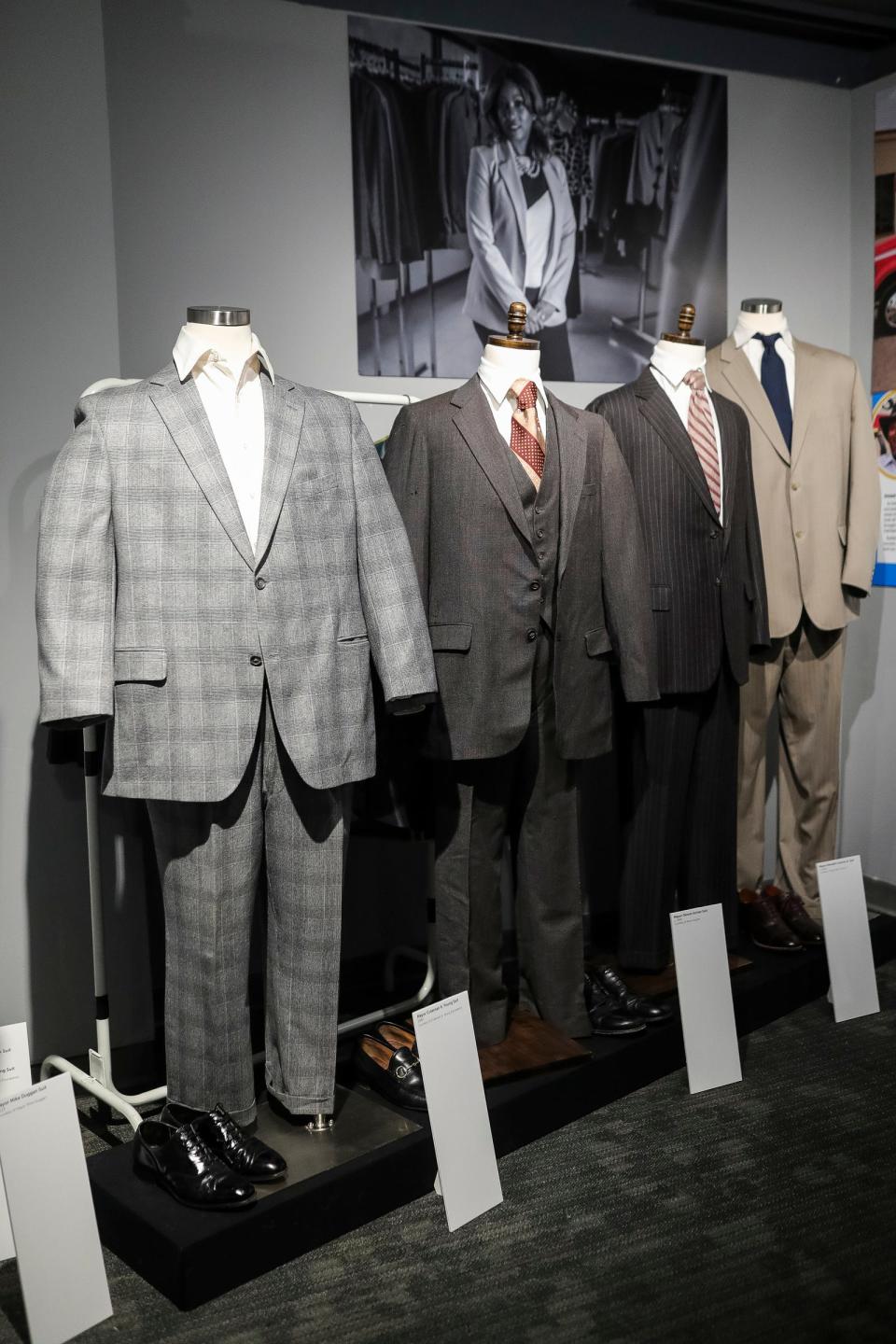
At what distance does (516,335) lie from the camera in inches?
112

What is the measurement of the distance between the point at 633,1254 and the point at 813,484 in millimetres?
2156

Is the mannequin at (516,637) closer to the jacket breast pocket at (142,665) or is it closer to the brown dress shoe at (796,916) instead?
the jacket breast pocket at (142,665)

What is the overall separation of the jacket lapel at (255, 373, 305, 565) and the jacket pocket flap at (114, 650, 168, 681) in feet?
0.85

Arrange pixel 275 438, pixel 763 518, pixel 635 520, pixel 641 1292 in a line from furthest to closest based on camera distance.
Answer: pixel 763 518 → pixel 635 520 → pixel 275 438 → pixel 641 1292

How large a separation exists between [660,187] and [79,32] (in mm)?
1799

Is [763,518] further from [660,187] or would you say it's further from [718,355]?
[660,187]

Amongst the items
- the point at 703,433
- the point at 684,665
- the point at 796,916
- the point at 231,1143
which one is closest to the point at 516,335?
the point at 703,433

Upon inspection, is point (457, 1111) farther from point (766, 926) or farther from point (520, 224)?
point (520, 224)

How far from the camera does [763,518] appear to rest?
3.57 meters

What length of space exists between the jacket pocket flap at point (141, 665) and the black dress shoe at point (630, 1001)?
4.88 feet

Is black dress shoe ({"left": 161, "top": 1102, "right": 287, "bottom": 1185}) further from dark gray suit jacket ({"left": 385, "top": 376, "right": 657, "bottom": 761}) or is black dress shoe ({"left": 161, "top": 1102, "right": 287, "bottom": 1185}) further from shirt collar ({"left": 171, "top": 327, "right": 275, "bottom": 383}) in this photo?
shirt collar ({"left": 171, "top": 327, "right": 275, "bottom": 383})

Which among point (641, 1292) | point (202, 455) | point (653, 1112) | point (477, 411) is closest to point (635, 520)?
point (477, 411)

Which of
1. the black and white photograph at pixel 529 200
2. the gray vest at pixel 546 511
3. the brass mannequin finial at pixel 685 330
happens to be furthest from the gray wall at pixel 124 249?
the gray vest at pixel 546 511

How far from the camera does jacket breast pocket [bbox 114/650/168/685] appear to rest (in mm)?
2293
